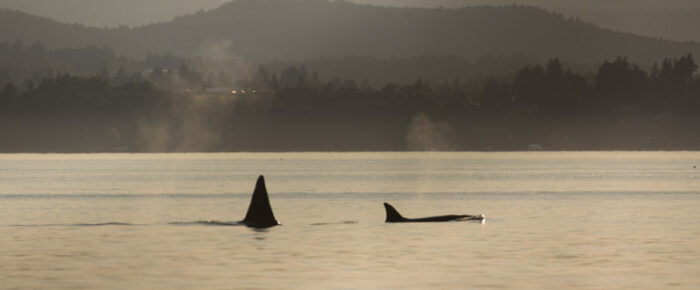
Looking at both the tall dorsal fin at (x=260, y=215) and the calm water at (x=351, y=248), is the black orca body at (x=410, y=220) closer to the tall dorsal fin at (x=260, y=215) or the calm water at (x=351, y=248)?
the calm water at (x=351, y=248)

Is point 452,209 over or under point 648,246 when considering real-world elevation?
over

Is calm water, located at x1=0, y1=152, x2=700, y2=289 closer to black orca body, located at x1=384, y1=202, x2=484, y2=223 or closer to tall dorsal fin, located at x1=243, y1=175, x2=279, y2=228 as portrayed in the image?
black orca body, located at x1=384, y1=202, x2=484, y2=223

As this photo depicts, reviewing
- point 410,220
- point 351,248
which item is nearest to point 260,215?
point 410,220

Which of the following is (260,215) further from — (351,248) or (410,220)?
(351,248)

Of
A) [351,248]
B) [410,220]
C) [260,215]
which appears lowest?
[351,248]

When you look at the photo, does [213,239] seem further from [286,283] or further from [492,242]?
[286,283]

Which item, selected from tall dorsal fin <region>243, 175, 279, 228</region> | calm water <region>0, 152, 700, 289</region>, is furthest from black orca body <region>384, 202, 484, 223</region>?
tall dorsal fin <region>243, 175, 279, 228</region>

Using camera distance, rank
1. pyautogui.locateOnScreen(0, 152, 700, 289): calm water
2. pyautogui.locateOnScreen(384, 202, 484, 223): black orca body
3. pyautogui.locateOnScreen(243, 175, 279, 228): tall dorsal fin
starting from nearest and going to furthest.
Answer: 1. pyautogui.locateOnScreen(0, 152, 700, 289): calm water
2. pyautogui.locateOnScreen(243, 175, 279, 228): tall dorsal fin
3. pyautogui.locateOnScreen(384, 202, 484, 223): black orca body

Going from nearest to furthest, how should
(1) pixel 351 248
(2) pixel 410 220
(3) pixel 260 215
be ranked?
1. (1) pixel 351 248
2. (3) pixel 260 215
3. (2) pixel 410 220

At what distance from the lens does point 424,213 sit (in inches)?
2943

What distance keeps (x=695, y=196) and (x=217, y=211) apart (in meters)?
38.5

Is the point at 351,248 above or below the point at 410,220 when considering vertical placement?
below

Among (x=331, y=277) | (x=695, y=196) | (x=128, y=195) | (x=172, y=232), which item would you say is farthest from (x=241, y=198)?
(x=331, y=277)

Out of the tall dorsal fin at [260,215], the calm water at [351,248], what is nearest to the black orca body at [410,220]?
the calm water at [351,248]
